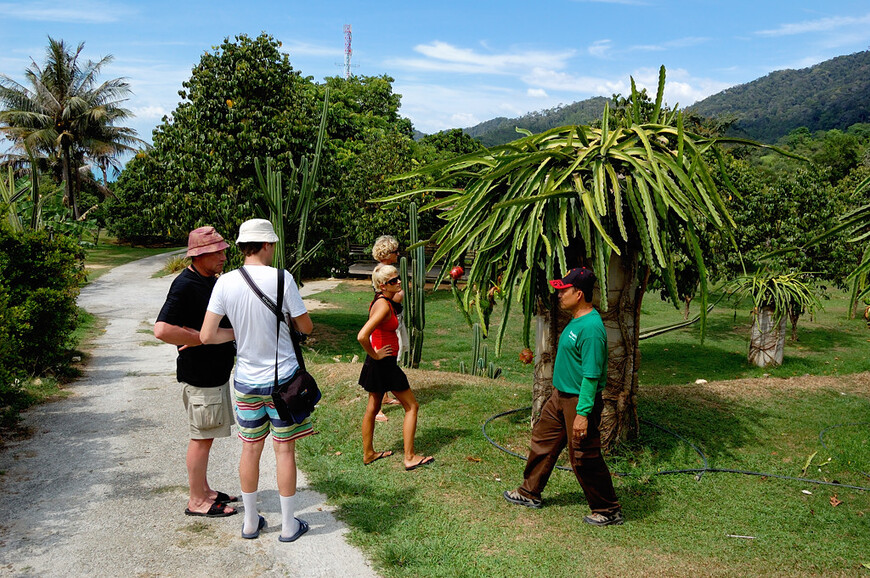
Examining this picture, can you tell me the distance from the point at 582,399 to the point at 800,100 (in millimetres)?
162896

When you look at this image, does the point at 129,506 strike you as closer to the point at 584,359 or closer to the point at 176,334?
the point at 176,334

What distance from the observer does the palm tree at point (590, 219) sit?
485 centimetres

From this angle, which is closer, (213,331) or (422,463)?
(213,331)

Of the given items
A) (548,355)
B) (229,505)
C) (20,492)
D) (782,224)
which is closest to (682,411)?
(548,355)

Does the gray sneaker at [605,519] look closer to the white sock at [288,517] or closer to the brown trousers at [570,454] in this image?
the brown trousers at [570,454]

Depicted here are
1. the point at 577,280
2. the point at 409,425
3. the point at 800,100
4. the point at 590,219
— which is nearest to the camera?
the point at 577,280

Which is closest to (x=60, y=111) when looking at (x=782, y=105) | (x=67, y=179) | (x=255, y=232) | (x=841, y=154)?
(x=67, y=179)

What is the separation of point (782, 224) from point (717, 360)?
3782 mm

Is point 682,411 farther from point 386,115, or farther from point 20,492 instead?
point 386,115

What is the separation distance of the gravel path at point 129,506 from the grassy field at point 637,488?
428 millimetres

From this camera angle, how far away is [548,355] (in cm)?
578

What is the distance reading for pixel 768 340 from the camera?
1337cm

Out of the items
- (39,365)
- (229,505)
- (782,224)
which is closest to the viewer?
(229,505)

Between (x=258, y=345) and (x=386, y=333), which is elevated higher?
(x=258, y=345)
